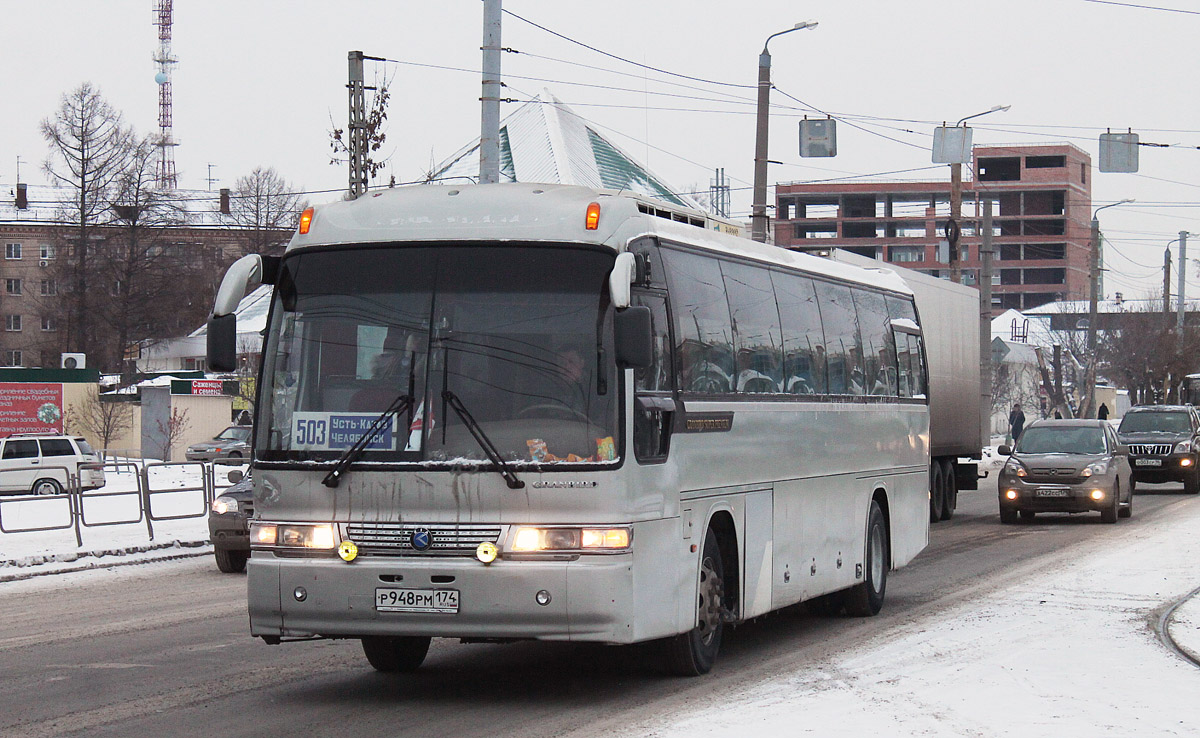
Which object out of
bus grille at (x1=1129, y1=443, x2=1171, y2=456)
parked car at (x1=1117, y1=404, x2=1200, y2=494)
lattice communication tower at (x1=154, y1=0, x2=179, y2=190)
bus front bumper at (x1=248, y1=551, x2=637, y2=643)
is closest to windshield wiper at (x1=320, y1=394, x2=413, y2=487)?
bus front bumper at (x1=248, y1=551, x2=637, y2=643)

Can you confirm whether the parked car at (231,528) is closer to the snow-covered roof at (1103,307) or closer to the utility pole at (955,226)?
the utility pole at (955,226)

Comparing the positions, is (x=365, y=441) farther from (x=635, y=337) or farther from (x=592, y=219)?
(x=592, y=219)

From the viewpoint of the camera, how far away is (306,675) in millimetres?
10336

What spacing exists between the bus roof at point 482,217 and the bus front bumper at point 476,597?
6.15ft

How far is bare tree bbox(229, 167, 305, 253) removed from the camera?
93812mm

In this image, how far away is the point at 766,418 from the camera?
11.4 meters

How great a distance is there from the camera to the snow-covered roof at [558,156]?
55.9 metres

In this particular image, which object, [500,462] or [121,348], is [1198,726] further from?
[121,348]

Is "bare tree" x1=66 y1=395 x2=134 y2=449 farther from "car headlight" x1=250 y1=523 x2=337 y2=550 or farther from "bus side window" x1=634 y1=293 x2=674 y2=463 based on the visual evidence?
"bus side window" x1=634 y1=293 x2=674 y2=463

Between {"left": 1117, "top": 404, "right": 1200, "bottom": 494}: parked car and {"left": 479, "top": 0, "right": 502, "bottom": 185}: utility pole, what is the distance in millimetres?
19099

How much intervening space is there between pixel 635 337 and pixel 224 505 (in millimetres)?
10766

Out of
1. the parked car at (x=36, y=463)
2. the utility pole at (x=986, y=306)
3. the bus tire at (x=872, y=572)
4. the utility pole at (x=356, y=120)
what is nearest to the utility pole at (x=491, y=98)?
the utility pole at (x=356, y=120)

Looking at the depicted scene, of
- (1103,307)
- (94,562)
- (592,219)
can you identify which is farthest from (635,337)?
(1103,307)

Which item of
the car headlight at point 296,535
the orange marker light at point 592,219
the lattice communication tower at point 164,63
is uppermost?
the lattice communication tower at point 164,63
